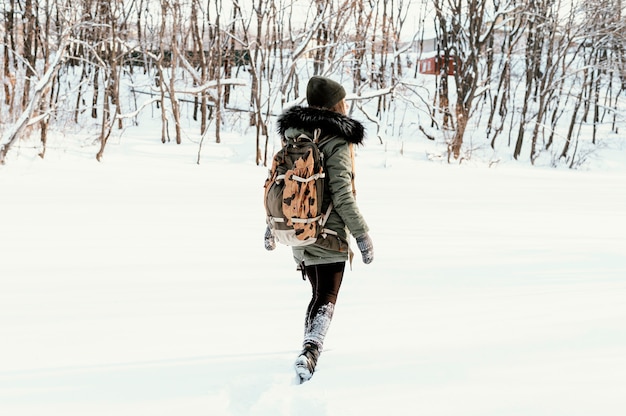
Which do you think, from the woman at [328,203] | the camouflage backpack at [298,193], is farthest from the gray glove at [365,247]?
the camouflage backpack at [298,193]

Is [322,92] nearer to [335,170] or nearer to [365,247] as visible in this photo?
[335,170]

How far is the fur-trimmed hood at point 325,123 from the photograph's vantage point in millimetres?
2832

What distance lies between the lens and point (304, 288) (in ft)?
15.6

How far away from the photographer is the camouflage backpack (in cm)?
279

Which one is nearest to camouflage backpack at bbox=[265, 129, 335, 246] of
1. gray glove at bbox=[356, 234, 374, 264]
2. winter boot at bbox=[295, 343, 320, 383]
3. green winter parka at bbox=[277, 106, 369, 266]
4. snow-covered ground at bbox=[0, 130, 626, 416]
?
green winter parka at bbox=[277, 106, 369, 266]

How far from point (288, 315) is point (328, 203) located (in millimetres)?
A: 1359

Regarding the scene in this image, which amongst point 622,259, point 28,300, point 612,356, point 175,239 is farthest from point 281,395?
point 622,259

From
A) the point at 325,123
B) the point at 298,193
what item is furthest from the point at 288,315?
the point at 325,123

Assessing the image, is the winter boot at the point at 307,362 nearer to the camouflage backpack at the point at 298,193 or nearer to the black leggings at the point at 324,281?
the black leggings at the point at 324,281

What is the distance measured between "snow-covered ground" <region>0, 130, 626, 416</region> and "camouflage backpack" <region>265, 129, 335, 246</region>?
0.75 metres

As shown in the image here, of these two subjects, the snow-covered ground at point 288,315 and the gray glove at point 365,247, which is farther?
the gray glove at point 365,247

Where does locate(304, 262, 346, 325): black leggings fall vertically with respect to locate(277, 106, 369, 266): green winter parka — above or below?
below

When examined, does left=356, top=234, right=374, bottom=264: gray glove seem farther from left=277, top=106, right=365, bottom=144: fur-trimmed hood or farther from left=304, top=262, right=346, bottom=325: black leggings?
left=277, top=106, right=365, bottom=144: fur-trimmed hood

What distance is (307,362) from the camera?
9.47 ft
